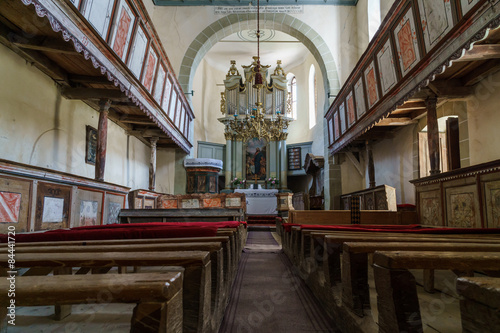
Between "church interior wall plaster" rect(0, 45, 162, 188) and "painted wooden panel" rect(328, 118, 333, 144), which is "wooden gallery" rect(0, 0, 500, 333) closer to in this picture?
"church interior wall plaster" rect(0, 45, 162, 188)

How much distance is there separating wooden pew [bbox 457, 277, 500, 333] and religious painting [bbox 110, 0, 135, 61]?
480cm

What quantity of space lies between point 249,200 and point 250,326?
9.53 m

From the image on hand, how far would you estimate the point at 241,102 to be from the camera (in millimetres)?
13820

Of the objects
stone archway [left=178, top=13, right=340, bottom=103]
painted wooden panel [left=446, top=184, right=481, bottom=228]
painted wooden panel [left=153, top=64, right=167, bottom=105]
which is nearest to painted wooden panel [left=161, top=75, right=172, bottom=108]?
painted wooden panel [left=153, top=64, right=167, bottom=105]

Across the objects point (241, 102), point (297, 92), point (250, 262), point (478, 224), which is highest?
point (297, 92)

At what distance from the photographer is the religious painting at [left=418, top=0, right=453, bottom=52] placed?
3348mm

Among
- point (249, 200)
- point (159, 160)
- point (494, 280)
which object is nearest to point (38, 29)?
point (494, 280)

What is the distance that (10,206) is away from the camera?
3291 millimetres

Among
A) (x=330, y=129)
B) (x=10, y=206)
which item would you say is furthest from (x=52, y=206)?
(x=330, y=129)

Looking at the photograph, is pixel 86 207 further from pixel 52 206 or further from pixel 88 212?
pixel 52 206

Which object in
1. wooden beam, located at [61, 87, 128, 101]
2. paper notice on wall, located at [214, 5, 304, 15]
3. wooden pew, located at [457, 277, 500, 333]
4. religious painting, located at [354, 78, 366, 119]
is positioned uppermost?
paper notice on wall, located at [214, 5, 304, 15]

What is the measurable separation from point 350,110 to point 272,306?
6582mm

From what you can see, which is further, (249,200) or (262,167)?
(262,167)

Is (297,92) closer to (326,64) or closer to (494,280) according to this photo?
(326,64)
